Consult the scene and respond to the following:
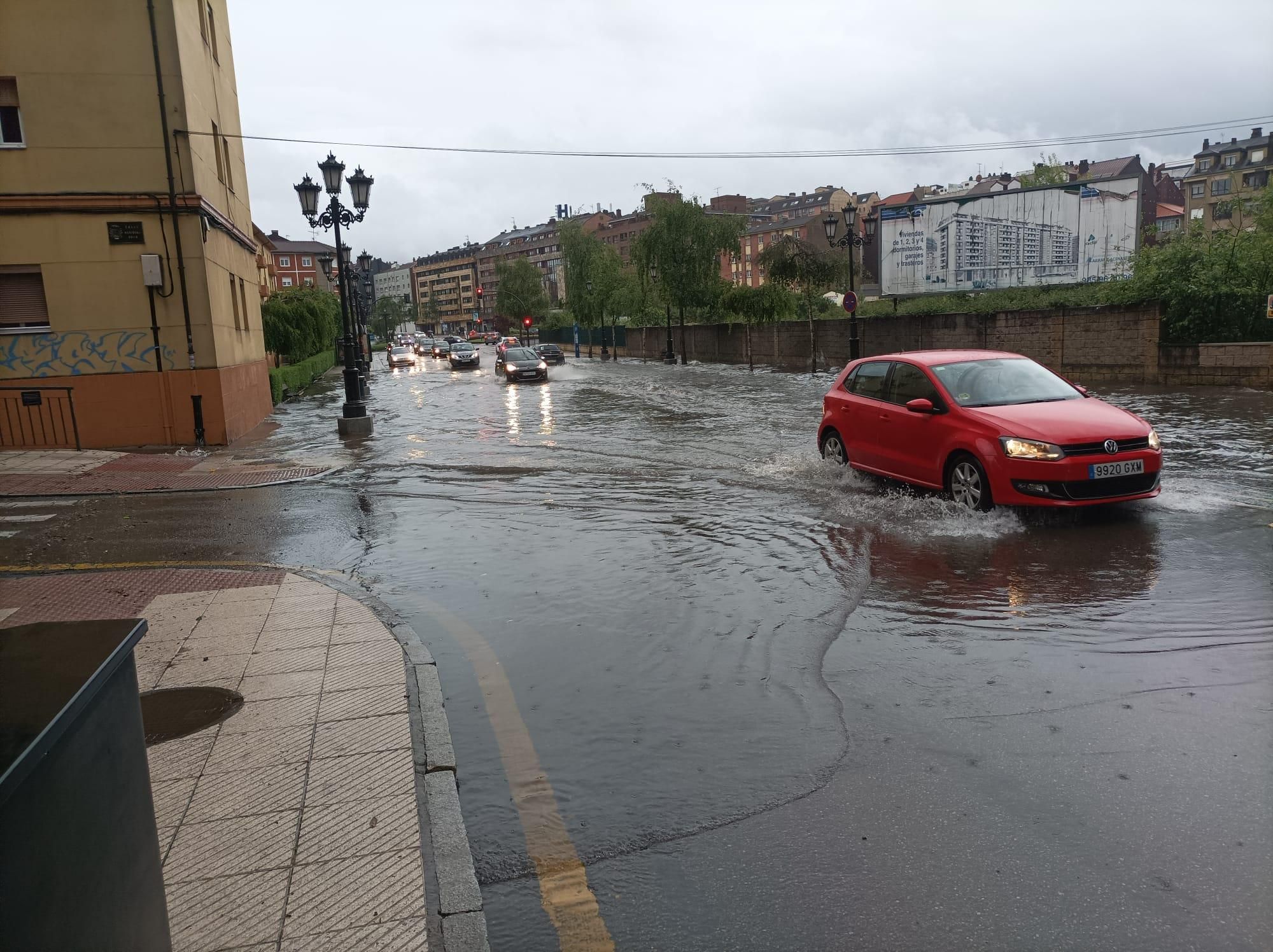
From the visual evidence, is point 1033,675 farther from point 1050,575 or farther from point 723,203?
point 723,203

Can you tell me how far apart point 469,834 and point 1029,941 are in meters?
2.01

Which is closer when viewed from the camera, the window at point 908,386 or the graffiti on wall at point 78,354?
the window at point 908,386

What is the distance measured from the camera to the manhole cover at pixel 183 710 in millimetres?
4590

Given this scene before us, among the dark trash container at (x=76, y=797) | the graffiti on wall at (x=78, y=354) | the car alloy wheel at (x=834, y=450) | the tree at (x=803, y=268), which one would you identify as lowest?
the car alloy wheel at (x=834, y=450)

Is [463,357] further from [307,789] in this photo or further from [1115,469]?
[307,789]

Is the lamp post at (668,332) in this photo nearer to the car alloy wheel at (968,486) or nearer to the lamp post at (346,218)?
the lamp post at (346,218)

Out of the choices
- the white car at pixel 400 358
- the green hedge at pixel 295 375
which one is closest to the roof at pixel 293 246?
the white car at pixel 400 358

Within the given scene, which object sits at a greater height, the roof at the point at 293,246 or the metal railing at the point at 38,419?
the roof at the point at 293,246

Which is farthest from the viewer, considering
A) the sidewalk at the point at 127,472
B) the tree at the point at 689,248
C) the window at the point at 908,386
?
the tree at the point at 689,248

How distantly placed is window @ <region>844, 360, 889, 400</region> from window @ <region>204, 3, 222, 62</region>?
685 inches

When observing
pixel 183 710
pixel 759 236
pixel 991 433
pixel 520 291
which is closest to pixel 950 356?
pixel 991 433

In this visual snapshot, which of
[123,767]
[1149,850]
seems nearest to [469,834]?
[123,767]

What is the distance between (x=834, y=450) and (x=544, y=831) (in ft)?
29.5

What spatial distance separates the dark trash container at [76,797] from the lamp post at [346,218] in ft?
57.1
